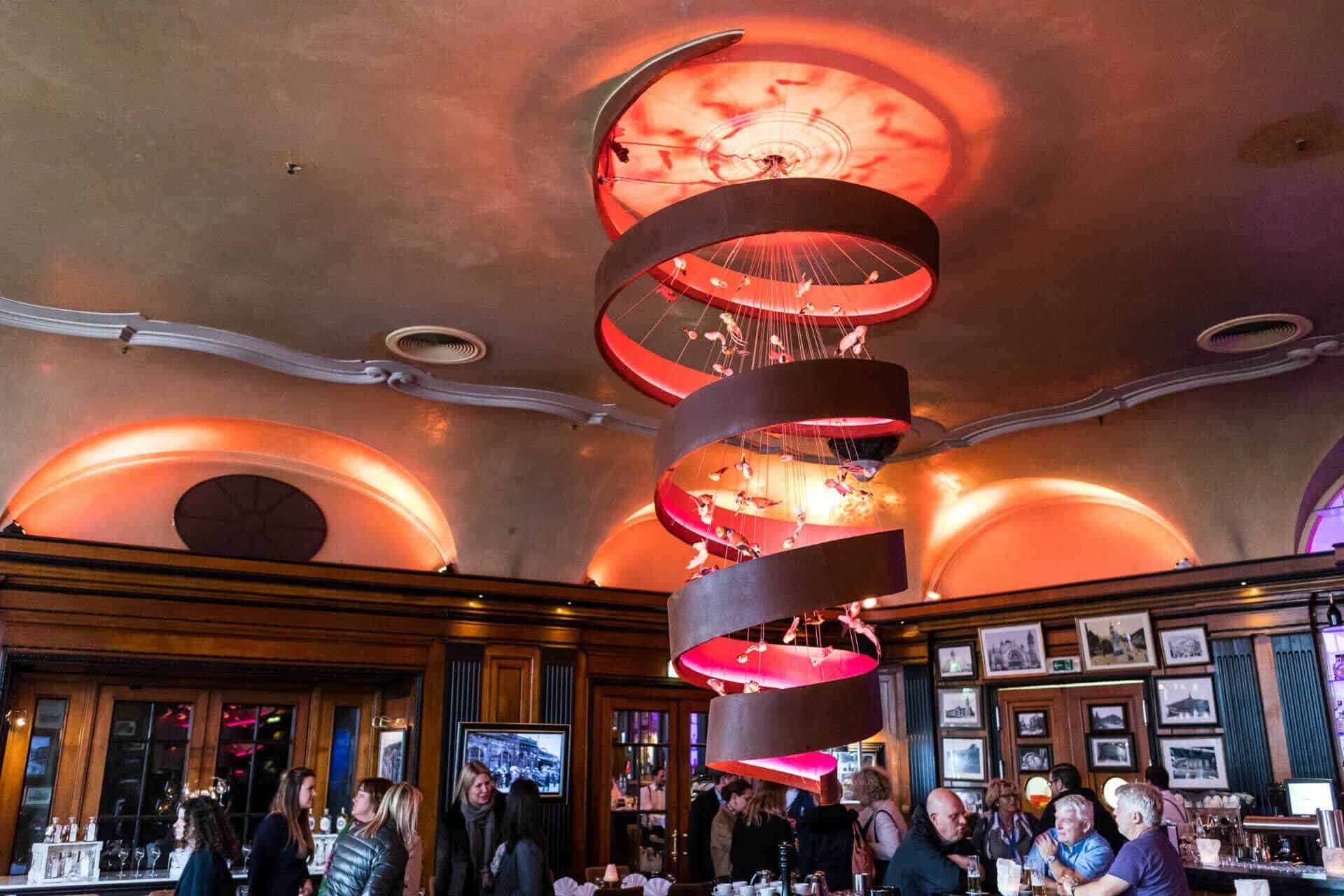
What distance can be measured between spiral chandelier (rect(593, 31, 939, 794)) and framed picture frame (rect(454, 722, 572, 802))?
124 inches

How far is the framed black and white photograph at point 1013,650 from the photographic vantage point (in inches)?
360

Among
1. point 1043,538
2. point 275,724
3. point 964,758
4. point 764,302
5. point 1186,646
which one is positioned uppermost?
point 764,302

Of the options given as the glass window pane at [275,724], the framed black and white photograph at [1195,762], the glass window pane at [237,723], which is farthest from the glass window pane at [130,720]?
the framed black and white photograph at [1195,762]

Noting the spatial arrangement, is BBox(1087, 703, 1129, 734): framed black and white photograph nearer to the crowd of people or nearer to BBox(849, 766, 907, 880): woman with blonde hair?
Answer: the crowd of people

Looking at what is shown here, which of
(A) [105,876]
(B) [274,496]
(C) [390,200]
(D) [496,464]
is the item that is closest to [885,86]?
(C) [390,200]

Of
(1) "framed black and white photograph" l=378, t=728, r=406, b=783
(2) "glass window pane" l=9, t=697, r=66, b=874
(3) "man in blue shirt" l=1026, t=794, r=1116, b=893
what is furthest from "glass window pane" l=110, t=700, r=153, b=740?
(3) "man in blue shirt" l=1026, t=794, r=1116, b=893

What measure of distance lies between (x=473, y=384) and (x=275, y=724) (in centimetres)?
312

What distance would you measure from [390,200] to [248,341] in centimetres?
208

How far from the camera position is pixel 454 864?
507cm

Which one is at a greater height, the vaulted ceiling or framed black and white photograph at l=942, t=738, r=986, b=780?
the vaulted ceiling

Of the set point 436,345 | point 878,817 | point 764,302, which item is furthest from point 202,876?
point 764,302

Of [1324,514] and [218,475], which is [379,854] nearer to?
[218,475]

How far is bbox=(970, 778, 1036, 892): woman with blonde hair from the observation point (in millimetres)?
5895

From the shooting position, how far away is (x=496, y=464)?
8.12 metres
